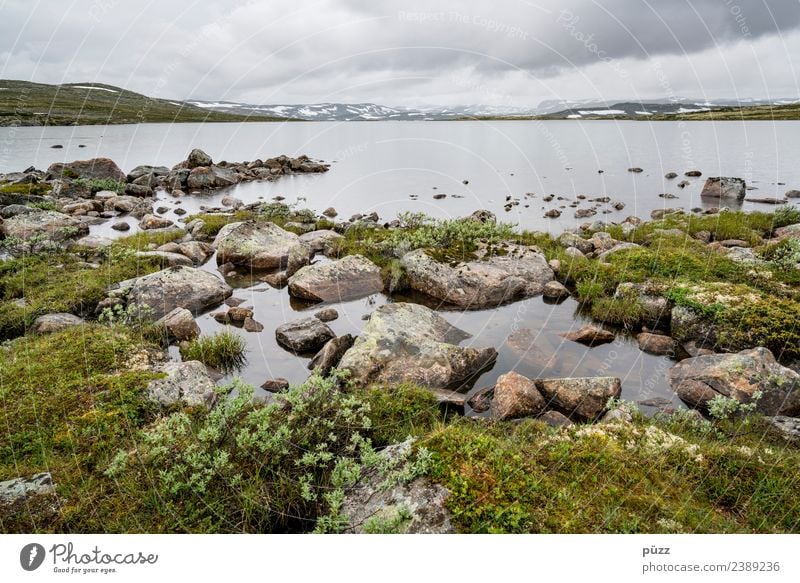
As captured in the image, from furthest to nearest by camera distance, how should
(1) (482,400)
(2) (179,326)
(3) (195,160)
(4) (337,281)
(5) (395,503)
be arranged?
(3) (195,160), (4) (337,281), (2) (179,326), (1) (482,400), (5) (395,503)

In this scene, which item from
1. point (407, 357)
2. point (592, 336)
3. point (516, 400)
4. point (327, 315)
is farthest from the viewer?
point (327, 315)

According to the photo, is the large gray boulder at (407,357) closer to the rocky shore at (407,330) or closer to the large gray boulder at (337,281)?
the rocky shore at (407,330)

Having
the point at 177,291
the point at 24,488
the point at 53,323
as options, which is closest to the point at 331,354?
the point at 24,488

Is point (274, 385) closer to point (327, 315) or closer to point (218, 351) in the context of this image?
point (218, 351)

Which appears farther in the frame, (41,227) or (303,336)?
(41,227)

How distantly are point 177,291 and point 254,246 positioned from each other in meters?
5.13

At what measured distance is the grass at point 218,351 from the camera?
10.8m

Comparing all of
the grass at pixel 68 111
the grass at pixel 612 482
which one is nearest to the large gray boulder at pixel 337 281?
the grass at pixel 612 482

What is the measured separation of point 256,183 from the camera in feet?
156

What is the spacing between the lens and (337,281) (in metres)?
15.6

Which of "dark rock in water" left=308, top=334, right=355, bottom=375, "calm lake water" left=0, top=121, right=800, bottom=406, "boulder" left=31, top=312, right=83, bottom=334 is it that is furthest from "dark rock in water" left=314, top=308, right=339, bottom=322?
"boulder" left=31, top=312, right=83, bottom=334

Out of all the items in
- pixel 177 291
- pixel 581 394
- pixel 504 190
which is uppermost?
pixel 504 190

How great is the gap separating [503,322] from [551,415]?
5.33 meters

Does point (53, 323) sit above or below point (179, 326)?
above
